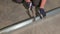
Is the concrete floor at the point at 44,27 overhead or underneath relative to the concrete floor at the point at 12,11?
underneath

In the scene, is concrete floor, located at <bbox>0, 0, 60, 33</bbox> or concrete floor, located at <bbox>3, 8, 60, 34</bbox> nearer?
concrete floor, located at <bbox>3, 8, 60, 34</bbox>

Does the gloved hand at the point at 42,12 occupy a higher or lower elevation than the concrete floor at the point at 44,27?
higher

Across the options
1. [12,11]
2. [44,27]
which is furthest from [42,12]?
[12,11]

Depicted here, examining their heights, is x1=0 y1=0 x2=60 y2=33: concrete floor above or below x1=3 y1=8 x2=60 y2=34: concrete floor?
above

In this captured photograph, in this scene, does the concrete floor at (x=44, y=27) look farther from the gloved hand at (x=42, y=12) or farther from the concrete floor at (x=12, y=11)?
the concrete floor at (x=12, y=11)

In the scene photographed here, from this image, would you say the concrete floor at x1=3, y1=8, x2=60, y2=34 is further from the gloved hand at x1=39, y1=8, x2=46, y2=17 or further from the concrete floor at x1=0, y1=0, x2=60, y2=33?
the concrete floor at x1=0, y1=0, x2=60, y2=33

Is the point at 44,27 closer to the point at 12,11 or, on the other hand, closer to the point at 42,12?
the point at 42,12

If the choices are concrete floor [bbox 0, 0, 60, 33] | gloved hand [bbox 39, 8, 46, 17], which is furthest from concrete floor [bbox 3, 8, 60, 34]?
concrete floor [bbox 0, 0, 60, 33]

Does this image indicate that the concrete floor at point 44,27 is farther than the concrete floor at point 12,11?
No

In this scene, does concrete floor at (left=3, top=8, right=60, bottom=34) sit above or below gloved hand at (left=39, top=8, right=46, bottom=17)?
below

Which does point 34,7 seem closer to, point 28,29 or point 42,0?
point 42,0

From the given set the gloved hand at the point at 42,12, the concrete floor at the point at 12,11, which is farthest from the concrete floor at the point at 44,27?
the concrete floor at the point at 12,11

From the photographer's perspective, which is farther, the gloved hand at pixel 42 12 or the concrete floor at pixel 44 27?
the gloved hand at pixel 42 12

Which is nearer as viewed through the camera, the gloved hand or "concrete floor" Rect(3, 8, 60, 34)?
"concrete floor" Rect(3, 8, 60, 34)
